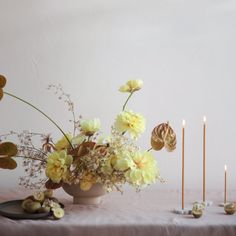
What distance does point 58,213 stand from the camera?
3.65 ft

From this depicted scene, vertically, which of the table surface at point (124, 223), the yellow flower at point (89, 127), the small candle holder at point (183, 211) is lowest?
the table surface at point (124, 223)

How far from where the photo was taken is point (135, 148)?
1225 mm

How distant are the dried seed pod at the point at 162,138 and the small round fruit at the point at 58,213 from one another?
12.6 inches

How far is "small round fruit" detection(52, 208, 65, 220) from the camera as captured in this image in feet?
3.63

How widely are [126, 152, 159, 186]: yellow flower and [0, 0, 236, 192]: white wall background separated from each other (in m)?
0.49

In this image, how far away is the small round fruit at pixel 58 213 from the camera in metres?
1.11

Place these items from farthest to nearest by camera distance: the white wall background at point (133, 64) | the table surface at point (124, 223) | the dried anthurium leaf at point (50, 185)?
the white wall background at point (133, 64) < the dried anthurium leaf at point (50, 185) < the table surface at point (124, 223)

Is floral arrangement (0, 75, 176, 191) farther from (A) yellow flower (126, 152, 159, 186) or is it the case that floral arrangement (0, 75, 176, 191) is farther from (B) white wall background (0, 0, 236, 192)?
(B) white wall background (0, 0, 236, 192)

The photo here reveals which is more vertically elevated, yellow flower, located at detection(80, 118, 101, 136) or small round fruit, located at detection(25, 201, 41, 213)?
yellow flower, located at detection(80, 118, 101, 136)

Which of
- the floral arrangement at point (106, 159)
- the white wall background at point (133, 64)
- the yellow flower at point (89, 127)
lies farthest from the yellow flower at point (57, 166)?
the white wall background at point (133, 64)

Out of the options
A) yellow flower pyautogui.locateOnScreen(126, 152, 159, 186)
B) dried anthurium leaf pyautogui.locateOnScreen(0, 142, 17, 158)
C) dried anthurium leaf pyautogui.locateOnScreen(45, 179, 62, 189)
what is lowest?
dried anthurium leaf pyautogui.locateOnScreen(45, 179, 62, 189)

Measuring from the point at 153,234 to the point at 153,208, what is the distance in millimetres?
177

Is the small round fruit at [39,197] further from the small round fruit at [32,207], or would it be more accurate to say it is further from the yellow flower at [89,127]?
the yellow flower at [89,127]

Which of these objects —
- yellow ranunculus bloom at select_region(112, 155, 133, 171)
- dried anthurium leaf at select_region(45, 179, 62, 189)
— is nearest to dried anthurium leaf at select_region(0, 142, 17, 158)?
dried anthurium leaf at select_region(45, 179, 62, 189)
